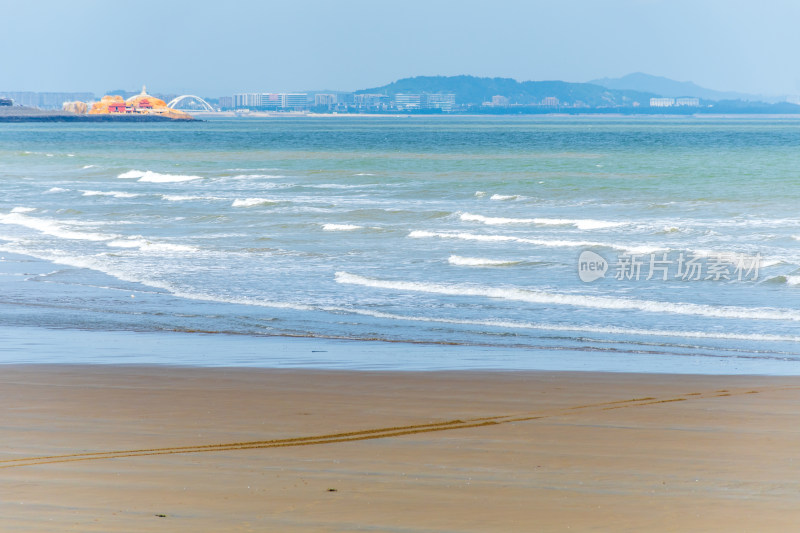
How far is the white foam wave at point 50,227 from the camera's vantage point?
74.0ft

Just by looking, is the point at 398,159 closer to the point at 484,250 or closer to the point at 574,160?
the point at 574,160

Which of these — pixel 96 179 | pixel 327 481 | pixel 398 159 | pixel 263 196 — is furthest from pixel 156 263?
pixel 398 159

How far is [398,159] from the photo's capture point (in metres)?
59.1

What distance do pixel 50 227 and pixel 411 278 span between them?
13.2 m

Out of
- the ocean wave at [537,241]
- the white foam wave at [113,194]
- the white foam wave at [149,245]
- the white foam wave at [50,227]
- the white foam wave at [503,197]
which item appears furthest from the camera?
the white foam wave at [113,194]

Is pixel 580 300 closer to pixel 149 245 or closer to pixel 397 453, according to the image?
pixel 397 453

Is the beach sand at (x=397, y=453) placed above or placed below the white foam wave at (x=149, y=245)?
above

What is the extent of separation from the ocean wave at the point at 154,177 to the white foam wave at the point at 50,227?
17016mm

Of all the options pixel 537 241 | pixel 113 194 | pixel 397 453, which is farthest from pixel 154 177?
pixel 397 453

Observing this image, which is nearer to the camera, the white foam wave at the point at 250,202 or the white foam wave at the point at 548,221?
the white foam wave at the point at 548,221

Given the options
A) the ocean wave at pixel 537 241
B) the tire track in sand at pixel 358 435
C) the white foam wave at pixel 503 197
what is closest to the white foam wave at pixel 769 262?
the ocean wave at pixel 537 241

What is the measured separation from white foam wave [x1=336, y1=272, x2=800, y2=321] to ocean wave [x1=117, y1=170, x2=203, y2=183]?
31572 millimetres

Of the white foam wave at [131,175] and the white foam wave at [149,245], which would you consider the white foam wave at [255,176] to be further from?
the white foam wave at [149,245]

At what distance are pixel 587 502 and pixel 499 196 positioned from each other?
2876cm
